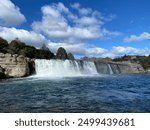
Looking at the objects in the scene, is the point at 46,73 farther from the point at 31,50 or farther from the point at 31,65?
the point at 31,50

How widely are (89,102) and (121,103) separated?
3.98 feet

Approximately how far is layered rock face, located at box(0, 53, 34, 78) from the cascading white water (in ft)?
5.48

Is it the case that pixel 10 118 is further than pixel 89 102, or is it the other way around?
pixel 89 102

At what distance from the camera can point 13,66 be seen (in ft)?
105

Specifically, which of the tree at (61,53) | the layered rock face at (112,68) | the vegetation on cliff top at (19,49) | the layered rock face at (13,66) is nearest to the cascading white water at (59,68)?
the layered rock face at (13,66)

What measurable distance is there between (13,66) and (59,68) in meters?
6.85

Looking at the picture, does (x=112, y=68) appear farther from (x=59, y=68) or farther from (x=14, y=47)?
(x=14, y=47)

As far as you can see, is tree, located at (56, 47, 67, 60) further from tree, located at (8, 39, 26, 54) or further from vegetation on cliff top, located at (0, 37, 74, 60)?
tree, located at (8, 39, 26, 54)

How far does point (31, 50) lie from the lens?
4528 centimetres

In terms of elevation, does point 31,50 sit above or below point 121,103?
above

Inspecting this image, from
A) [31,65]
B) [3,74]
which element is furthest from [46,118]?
[31,65]

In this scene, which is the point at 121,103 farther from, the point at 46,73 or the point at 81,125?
the point at 46,73

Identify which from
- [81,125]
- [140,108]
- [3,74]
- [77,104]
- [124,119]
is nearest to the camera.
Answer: [81,125]

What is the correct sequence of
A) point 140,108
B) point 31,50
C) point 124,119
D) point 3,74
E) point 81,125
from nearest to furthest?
point 81,125 → point 124,119 → point 140,108 → point 3,74 → point 31,50
